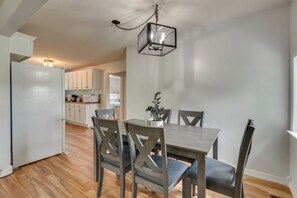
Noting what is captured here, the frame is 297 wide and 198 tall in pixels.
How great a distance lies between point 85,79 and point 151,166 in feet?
17.8

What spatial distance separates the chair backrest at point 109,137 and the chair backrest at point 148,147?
0.17 m

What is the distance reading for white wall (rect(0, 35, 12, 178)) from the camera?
230 cm

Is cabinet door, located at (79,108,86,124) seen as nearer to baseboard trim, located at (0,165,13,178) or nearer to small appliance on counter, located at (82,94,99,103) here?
small appliance on counter, located at (82,94,99,103)

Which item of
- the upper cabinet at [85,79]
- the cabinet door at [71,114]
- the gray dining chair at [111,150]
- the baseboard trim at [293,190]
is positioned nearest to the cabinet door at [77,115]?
the cabinet door at [71,114]

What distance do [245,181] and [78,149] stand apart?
320 centimetres

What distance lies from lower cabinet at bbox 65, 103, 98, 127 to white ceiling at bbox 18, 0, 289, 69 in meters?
2.83

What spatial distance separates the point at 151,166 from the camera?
1386 mm

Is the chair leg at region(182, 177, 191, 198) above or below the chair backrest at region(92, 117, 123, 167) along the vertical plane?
below

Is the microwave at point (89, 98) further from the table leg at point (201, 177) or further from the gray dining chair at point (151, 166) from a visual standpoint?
the table leg at point (201, 177)

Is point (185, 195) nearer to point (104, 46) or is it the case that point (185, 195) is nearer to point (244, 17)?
point (244, 17)

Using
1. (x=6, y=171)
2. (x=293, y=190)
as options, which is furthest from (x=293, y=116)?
(x=6, y=171)

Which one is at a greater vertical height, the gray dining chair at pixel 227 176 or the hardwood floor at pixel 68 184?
the gray dining chair at pixel 227 176

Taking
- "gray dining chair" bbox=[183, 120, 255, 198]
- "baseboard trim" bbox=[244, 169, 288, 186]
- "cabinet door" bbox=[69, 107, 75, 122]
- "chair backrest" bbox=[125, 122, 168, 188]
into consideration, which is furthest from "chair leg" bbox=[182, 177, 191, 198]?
"cabinet door" bbox=[69, 107, 75, 122]

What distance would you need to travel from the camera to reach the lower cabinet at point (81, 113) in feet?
18.8
